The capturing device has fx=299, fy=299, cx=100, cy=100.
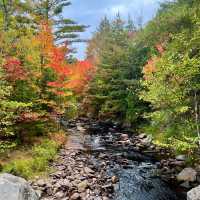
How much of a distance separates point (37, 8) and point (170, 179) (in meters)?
28.3

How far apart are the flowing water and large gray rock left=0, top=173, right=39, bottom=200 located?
3901 mm

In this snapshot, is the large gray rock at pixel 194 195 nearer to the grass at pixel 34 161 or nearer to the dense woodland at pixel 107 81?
the dense woodland at pixel 107 81

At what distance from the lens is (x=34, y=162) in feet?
49.7

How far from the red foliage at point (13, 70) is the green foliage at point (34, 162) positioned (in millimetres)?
4084

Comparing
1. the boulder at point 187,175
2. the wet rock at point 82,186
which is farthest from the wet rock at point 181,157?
the wet rock at point 82,186

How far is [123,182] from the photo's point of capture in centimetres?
1417

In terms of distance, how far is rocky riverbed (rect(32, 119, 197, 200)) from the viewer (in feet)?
41.8

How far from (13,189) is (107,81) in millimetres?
24813

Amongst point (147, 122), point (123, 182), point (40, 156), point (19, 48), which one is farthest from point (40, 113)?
point (147, 122)

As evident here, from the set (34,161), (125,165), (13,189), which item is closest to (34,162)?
(34,161)

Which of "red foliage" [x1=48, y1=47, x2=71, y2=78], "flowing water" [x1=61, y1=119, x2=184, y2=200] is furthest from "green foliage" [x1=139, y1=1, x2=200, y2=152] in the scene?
"red foliage" [x1=48, y1=47, x2=71, y2=78]

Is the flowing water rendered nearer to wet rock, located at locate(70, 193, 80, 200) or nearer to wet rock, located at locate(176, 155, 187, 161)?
wet rock, located at locate(176, 155, 187, 161)

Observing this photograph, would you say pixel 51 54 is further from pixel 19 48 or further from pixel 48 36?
pixel 19 48

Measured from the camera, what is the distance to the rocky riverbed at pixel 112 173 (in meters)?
12.7
